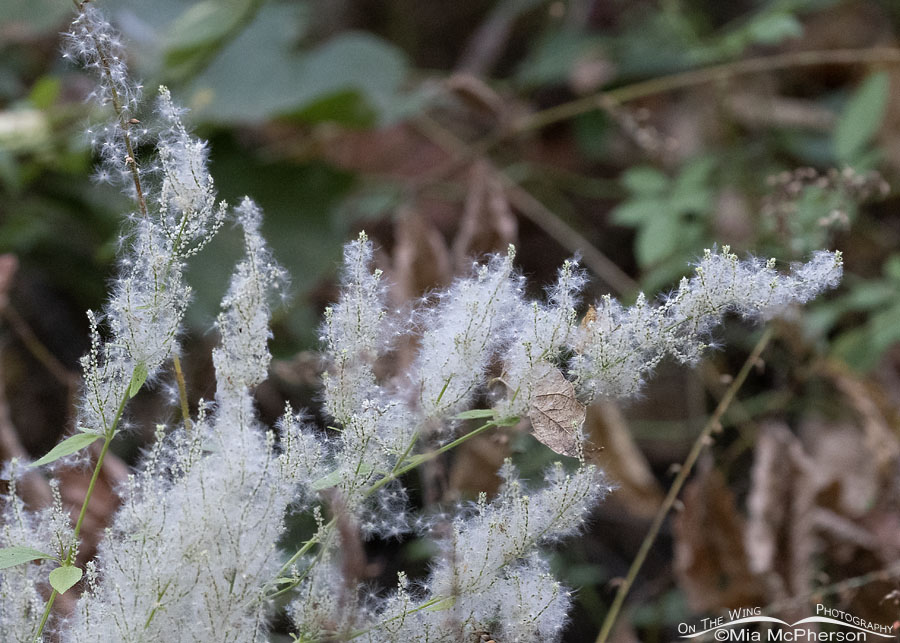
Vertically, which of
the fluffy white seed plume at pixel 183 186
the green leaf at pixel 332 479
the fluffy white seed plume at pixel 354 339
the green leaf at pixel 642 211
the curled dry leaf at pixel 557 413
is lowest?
the green leaf at pixel 332 479

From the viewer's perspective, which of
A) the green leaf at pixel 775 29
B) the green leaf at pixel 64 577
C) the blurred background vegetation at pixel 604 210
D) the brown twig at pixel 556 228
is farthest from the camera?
the brown twig at pixel 556 228

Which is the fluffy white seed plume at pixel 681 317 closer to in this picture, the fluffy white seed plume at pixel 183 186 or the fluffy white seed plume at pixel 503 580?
the fluffy white seed plume at pixel 503 580

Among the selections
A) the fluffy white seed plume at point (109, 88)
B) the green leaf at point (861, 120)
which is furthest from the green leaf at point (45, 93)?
the green leaf at point (861, 120)

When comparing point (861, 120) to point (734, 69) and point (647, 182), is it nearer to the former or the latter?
point (734, 69)

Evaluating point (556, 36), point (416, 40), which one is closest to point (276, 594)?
point (556, 36)

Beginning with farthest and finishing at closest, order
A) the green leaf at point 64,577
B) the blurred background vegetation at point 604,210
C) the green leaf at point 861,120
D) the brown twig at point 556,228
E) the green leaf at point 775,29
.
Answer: the brown twig at point 556,228 < the green leaf at point 861,120 < the green leaf at point 775,29 < the blurred background vegetation at point 604,210 < the green leaf at point 64,577

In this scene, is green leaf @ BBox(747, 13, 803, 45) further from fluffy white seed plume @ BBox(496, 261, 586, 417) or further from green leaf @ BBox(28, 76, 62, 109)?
green leaf @ BBox(28, 76, 62, 109)

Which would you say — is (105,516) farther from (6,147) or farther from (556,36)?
(556,36)
